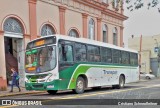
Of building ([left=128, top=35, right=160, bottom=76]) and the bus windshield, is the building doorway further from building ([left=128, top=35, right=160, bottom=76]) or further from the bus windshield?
building ([left=128, top=35, right=160, bottom=76])

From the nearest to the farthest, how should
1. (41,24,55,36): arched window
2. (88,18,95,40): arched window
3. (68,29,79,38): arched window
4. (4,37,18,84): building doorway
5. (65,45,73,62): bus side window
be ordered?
1. (65,45,73,62): bus side window
2. (4,37,18,84): building doorway
3. (41,24,55,36): arched window
4. (68,29,79,38): arched window
5. (88,18,95,40): arched window

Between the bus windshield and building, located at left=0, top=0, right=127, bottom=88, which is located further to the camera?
building, located at left=0, top=0, right=127, bottom=88

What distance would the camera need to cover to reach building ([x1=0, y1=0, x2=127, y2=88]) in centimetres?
2419

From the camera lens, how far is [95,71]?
20188 millimetres

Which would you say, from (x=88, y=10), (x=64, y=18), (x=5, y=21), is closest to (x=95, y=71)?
(x=5, y=21)

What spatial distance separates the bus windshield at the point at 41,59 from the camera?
16.8 m

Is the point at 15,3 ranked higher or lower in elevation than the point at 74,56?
higher

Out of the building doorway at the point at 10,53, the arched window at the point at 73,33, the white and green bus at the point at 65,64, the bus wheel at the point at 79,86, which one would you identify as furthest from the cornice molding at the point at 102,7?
the bus wheel at the point at 79,86

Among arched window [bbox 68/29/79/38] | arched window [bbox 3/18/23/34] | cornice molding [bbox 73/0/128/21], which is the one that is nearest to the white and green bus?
arched window [bbox 3/18/23/34]

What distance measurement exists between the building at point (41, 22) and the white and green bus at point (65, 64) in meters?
3.20

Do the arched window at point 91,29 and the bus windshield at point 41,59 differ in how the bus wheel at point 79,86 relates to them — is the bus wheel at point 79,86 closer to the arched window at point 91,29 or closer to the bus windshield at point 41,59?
the bus windshield at point 41,59

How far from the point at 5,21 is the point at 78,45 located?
773 centimetres

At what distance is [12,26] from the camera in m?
24.7

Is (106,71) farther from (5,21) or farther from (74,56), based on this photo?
(5,21)
